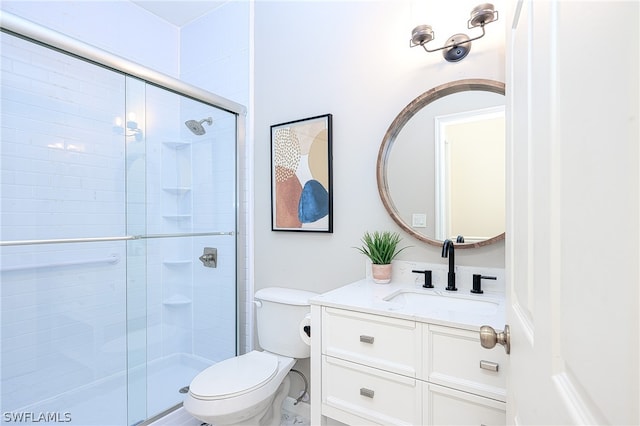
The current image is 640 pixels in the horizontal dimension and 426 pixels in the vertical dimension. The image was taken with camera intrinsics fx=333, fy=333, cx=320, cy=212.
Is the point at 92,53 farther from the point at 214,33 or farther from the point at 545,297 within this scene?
the point at 545,297

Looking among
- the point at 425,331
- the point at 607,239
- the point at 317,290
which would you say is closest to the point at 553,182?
the point at 607,239

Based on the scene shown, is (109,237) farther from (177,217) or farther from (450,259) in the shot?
(450,259)

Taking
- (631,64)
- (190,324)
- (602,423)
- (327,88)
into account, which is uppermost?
(327,88)

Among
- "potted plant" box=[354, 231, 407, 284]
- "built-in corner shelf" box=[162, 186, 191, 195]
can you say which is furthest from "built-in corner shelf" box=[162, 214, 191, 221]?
"potted plant" box=[354, 231, 407, 284]

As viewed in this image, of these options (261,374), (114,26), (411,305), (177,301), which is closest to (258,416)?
(261,374)

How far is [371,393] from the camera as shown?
3.84 feet

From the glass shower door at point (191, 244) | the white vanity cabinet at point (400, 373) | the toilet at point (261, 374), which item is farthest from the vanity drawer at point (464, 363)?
the glass shower door at point (191, 244)

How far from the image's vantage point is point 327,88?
6.11ft

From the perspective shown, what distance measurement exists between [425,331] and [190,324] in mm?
1812

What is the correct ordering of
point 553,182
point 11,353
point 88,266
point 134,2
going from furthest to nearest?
point 134,2, point 88,266, point 11,353, point 553,182

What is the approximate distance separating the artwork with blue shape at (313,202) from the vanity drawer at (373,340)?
706 mm

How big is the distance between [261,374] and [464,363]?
0.95m

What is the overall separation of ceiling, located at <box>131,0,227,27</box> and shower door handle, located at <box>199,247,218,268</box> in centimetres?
171

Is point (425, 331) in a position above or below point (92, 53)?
below
